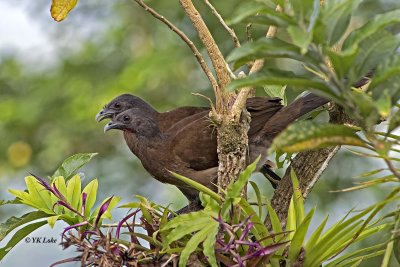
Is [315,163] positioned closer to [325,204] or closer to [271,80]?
[271,80]

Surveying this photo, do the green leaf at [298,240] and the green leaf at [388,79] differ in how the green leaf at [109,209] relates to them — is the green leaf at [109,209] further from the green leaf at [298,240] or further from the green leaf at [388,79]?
the green leaf at [388,79]

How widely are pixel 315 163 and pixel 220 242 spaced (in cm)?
47

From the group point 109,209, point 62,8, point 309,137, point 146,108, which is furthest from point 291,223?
point 146,108

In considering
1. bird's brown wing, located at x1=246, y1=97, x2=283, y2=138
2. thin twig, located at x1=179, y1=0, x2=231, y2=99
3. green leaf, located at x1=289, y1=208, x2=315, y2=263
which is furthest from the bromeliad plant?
bird's brown wing, located at x1=246, y1=97, x2=283, y2=138

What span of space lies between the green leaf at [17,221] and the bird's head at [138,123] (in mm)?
1230

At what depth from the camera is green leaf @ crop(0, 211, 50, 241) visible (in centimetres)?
170

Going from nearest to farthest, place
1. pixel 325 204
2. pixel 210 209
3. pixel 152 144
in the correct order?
pixel 210 209, pixel 152 144, pixel 325 204

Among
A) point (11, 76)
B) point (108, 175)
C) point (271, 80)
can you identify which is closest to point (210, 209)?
point (271, 80)

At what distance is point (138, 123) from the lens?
9.89 ft

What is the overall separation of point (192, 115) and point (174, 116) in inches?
5.7

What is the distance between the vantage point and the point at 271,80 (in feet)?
3.78

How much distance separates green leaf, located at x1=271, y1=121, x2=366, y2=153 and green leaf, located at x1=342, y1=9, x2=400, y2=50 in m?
0.11

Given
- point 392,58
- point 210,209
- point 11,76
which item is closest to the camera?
point 392,58

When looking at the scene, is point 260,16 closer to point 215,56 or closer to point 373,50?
point 373,50
